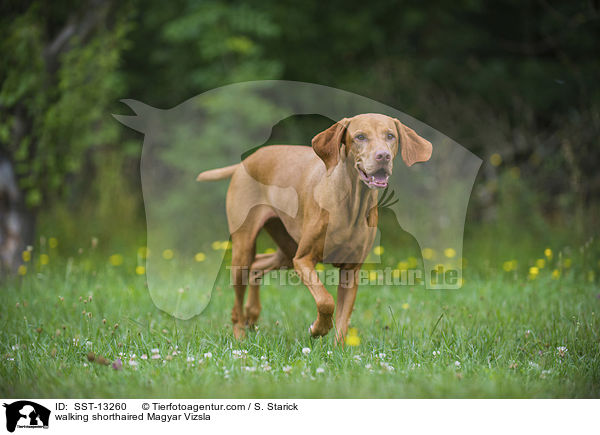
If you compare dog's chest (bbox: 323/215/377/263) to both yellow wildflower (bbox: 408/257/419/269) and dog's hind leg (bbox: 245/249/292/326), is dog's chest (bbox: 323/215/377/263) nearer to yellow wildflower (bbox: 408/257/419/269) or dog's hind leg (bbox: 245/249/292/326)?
dog's hind leg (bbox: 245/249/292/326)

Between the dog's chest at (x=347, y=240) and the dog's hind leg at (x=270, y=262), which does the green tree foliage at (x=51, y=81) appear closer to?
the dog's hind leg at (x=270, y=262)

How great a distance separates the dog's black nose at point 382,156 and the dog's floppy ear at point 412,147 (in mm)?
272

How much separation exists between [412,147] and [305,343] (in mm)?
1388

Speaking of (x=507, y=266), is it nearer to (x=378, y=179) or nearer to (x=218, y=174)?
(x=218, y=174)

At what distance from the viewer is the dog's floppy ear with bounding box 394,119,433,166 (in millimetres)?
3160

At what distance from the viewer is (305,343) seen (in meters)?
3.56

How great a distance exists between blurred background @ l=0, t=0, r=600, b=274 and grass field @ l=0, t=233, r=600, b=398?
1507 millimetres

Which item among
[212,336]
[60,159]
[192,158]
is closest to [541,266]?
[212,336]

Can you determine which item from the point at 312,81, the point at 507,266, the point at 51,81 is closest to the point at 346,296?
the point at 507,266

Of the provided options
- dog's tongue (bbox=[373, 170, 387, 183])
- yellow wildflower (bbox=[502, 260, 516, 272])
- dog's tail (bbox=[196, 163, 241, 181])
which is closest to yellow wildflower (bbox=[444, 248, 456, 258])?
yellow wildflower (bbox=[502, 260, 516, 272])

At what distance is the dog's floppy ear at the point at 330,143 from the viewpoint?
3184 millimetres

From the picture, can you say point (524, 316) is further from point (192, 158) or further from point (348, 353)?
point (192, 158)
